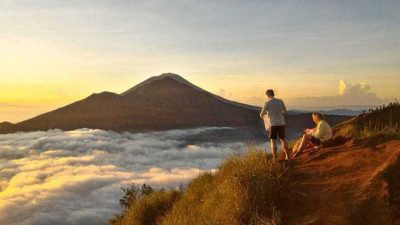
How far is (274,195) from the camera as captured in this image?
1065 centimetres

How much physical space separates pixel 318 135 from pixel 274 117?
1370 millimetres

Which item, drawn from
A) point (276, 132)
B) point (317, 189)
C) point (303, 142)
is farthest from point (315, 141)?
point (317, 189)

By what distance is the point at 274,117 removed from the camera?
13680 millimetres

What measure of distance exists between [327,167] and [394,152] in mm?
1522

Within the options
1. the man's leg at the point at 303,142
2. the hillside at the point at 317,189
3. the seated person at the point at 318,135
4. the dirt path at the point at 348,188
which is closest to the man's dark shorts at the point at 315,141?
the seated person at the point at 318,135

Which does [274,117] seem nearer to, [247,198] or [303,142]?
[303,142]

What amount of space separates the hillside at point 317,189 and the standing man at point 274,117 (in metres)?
0.81

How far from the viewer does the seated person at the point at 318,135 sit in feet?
45.3

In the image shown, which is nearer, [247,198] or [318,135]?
[247,198]

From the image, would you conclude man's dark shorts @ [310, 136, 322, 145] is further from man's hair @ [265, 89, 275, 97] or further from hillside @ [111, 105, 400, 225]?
man's hair @ [265, 89, 275, 97]

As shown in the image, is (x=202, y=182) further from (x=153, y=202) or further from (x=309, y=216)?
(x=309, y=216)

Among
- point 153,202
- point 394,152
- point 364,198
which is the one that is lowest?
point 153,202

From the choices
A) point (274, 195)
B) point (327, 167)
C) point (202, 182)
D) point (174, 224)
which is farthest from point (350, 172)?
point (202, 182)

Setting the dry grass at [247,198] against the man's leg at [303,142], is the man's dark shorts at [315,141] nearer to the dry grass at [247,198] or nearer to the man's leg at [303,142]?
the man's leg at [303,142]
